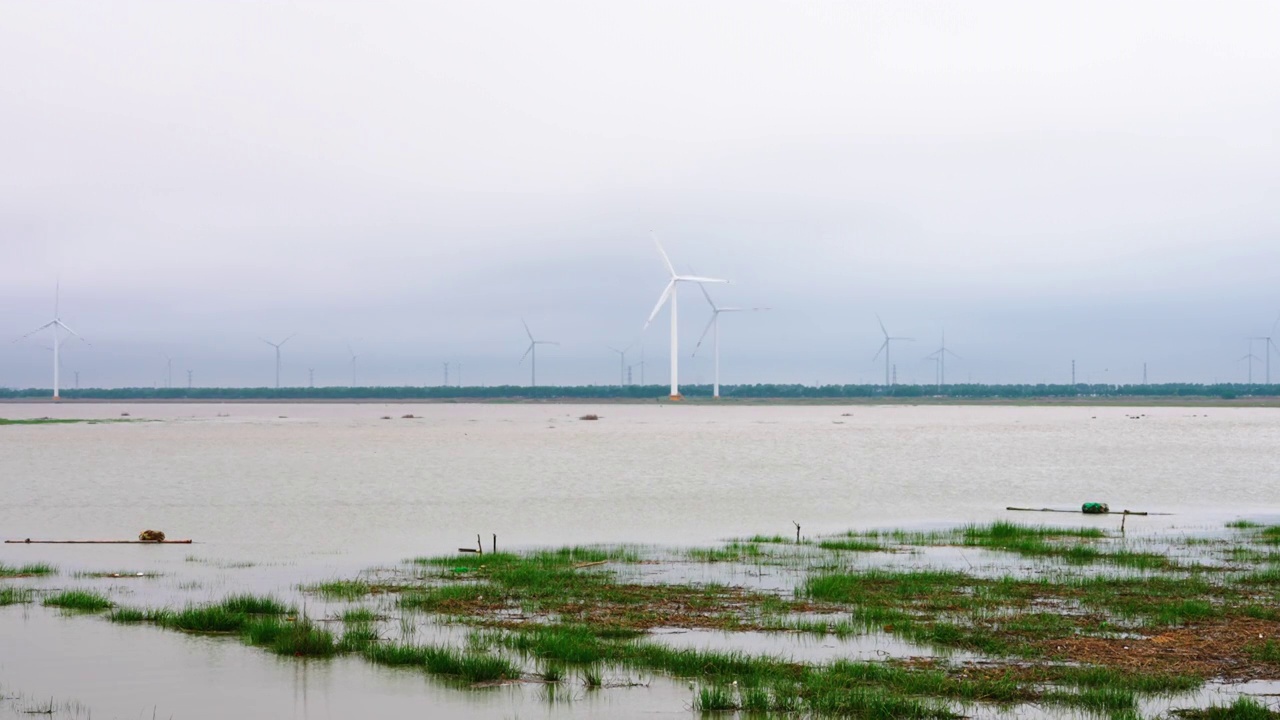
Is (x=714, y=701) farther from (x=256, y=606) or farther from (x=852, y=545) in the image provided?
(x=852, y=545)

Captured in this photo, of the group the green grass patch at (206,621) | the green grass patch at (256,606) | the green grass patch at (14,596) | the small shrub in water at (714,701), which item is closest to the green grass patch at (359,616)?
the green grass patch at (256,606)

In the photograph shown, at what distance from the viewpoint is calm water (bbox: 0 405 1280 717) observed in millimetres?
13648

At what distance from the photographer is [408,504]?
141ft

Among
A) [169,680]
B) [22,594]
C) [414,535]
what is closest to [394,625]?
[169,680]

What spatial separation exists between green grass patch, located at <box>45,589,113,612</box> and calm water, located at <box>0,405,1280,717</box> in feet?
1.36

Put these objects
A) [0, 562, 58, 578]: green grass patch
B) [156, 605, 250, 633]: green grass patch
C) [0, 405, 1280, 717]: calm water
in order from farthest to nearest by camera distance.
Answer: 1. [0, 562, 58, 578]: green grass patch
2. [156, 605, 250, 633]: green grass patch
3. [0, 405, 1280, 717]: calm water

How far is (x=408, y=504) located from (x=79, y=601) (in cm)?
2421

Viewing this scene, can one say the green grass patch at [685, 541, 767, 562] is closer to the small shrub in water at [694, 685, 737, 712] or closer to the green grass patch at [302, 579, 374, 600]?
the green grass patch at [302, 579, 374, 600]

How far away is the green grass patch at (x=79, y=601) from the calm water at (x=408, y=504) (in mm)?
414

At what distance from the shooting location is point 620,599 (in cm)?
1928

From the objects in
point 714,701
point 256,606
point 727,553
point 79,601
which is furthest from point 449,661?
point 727,553

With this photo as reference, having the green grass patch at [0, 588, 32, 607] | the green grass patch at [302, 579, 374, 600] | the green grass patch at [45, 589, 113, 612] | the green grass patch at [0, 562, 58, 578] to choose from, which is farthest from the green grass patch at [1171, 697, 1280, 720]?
the green grass patch at [0, 562, 58, 578]

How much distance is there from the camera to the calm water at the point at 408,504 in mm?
13648

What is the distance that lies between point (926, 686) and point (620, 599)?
7.16 m
